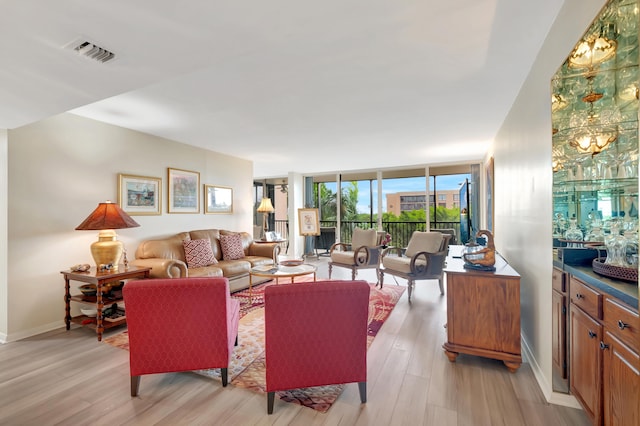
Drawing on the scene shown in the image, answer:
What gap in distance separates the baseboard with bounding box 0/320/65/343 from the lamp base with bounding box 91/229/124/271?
2.77 ft

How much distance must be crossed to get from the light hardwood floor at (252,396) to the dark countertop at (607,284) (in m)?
0.88

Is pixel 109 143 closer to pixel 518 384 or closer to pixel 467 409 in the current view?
pixel 467 409

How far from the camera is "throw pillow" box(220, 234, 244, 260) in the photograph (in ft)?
16.0

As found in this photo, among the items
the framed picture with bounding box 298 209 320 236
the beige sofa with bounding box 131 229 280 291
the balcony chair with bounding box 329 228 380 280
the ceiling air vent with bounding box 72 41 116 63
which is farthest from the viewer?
the framed picture with bounding box 298 209 320 236

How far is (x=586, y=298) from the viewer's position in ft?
4.91

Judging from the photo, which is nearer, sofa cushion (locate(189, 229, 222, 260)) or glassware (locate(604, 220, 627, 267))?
glassware (locate(604, 220, 627, 267))

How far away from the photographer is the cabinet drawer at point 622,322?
3.63 feet

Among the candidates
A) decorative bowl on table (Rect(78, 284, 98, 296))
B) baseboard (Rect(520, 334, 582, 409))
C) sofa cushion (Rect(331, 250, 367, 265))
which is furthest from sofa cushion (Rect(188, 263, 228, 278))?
baseboard (Rect(520, 334, 582, 409))

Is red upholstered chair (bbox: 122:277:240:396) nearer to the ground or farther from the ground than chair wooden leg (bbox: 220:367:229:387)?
farther from the ground

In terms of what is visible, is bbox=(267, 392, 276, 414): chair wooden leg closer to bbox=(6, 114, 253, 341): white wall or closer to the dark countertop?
the dark countertop

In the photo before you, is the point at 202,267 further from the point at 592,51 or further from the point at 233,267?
the point at 592,51

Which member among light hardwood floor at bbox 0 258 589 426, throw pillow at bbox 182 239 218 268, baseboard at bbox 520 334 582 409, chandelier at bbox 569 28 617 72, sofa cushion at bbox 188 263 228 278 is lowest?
light hardwood floor at bbox 0 258 589 426

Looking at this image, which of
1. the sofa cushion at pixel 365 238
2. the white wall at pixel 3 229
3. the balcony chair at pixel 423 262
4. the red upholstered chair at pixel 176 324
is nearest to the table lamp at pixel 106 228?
the white wall at pixel 3 229

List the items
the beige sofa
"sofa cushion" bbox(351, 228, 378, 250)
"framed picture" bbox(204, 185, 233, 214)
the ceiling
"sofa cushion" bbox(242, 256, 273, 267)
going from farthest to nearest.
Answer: "sofa cushion" bbox(351, 228, 378, 250), "framed picture" bbox(204, 185, 233, 214), "sofa cushion" bbox(242, 256, 273, 267), the beige sofa, the ceiling
